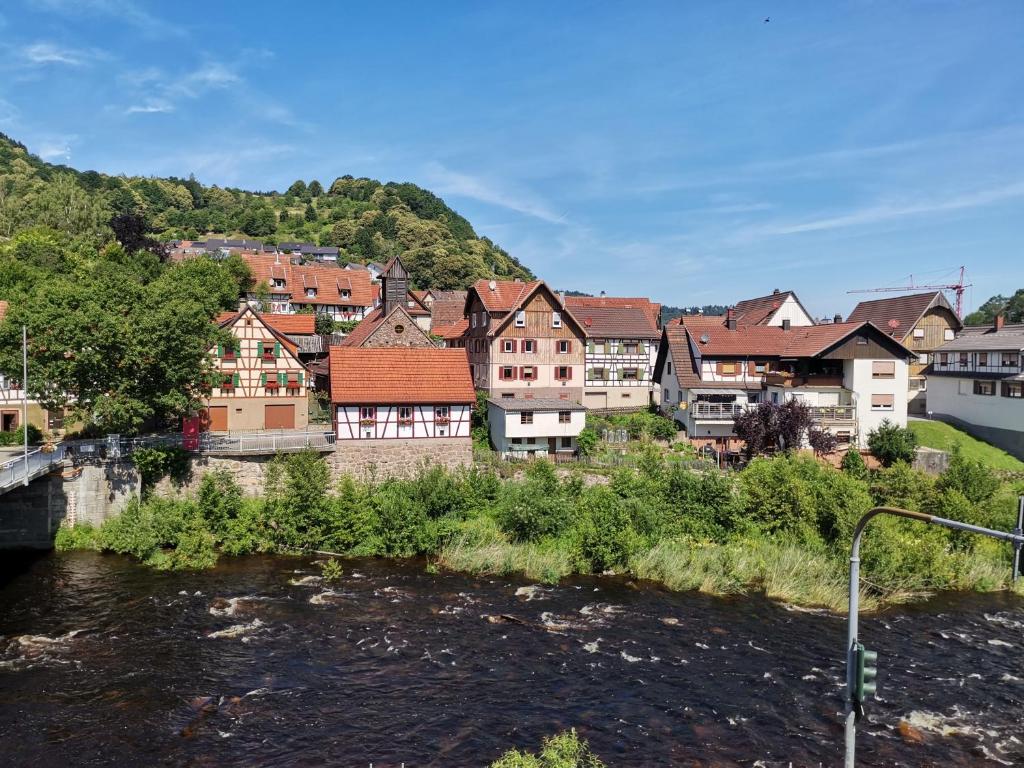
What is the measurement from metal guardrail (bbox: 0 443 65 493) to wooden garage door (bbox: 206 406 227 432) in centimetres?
1039

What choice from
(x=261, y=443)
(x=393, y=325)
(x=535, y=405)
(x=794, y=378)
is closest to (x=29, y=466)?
(x=261, y=443)

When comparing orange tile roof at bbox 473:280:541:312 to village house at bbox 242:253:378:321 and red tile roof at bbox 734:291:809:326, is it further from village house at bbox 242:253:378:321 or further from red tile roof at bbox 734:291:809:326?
village house at bbox 242:253:378:321

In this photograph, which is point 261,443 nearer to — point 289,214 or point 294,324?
point 294,324

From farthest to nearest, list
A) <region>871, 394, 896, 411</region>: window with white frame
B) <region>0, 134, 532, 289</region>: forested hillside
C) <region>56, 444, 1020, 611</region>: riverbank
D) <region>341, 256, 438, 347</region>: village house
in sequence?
<region>0, 134, 532, 289</region>: forested hillside, <region>341, 256, 438, 347</region>: village house, <region>871, 394, 896, 411</region>: window with white frame, <region>56, 444, 1020, 611</region>: riverbank

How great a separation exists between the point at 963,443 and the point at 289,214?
155306 mm

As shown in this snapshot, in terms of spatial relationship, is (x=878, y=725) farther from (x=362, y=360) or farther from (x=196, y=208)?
(x=196, y=208)

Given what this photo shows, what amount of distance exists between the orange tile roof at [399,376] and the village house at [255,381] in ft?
18.0

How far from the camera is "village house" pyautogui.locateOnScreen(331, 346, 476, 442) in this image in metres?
36.2

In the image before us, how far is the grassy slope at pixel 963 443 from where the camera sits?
42.6 m

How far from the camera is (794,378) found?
46.4m

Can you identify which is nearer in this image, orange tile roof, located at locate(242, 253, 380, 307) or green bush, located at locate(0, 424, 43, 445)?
green bush, located at locate(0, 424, 43, 445)

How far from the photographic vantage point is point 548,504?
31312 millimetres

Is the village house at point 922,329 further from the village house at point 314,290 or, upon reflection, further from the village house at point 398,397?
the village house at point 314,290

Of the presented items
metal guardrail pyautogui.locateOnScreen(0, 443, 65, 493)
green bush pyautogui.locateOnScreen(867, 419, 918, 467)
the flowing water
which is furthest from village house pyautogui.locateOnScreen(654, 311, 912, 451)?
metal guardrail pyautogui.locateOnScreen(0, 443, 65, 493)
